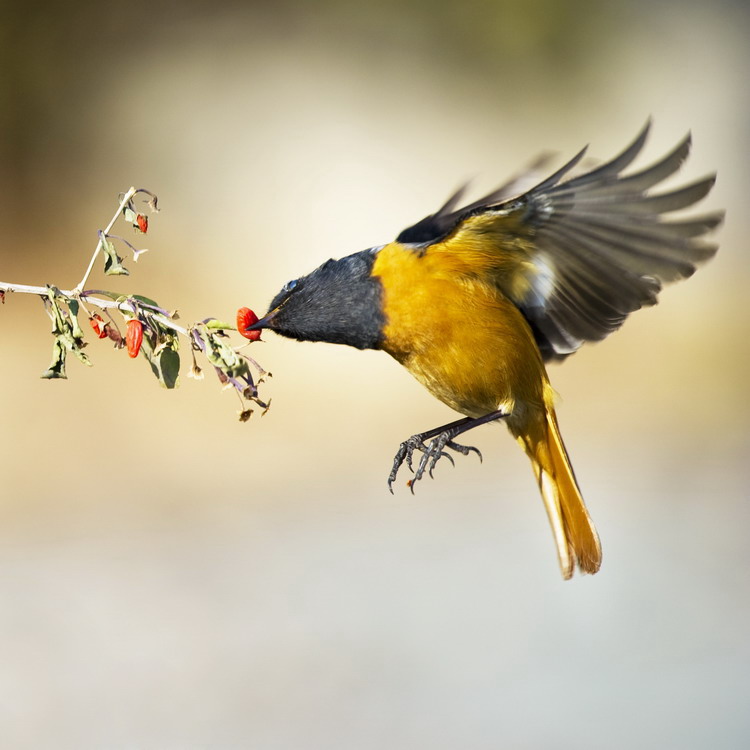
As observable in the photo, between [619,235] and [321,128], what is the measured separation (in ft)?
18.3

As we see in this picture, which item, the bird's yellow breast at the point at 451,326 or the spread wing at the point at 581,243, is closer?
the spread wing at the point at 581,243

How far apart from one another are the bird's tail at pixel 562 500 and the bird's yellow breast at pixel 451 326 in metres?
0.22

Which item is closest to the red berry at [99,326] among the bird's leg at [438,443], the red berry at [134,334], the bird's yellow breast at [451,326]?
the red berry at [134,334]

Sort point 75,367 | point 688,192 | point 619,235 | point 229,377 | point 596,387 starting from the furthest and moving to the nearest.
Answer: point 596,387 → point 75,367 → point 619,235 → point 688,192 → point 229,377

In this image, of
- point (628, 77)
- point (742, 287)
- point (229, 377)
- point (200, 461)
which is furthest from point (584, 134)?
point (229, 377)

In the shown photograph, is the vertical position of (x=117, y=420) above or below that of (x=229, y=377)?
above

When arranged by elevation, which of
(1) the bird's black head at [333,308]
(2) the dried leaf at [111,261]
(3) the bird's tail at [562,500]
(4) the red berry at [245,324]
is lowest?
(3) the bird's tail at [562,500]

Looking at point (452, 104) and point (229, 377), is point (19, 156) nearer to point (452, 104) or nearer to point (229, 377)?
point (452, 104)

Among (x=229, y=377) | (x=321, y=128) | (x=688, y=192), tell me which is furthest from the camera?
(x=321, y=128)

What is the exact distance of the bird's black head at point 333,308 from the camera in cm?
264

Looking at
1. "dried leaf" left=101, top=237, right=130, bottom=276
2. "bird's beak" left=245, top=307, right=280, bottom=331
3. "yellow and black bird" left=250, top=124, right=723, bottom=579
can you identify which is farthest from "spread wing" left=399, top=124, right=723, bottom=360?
"dried leaf" left=101, top=237, right=130, bottom=276

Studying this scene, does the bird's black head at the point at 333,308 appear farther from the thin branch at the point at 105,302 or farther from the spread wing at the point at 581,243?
the thin branch at the point at 105,302

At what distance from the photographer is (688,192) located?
2.41m

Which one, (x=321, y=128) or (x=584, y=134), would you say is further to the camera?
(x=584, y=134)
